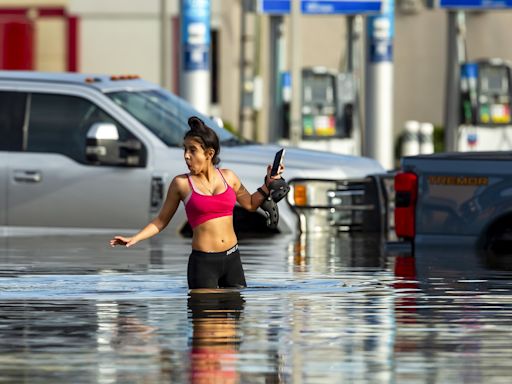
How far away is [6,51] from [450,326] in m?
32.9

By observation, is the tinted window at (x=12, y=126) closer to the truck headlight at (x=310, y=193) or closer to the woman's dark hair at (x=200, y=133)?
the truck headlight at (x=310, y=193)

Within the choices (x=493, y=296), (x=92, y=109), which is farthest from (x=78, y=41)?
(x=493, y=296)

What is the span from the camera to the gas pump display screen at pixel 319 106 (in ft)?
116

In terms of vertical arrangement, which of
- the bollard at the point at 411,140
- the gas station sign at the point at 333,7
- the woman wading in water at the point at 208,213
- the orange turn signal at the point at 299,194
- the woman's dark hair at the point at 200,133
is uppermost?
the gas station sign at the point at 333,7

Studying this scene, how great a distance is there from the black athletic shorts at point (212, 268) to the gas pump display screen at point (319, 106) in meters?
22.1

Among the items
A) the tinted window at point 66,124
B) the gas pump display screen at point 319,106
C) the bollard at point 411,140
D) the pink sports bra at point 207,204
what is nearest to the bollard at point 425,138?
the bollard at point 411,140

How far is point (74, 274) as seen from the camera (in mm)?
15609

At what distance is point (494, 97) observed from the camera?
3628 centimetres

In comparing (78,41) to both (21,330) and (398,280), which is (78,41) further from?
(21,330)

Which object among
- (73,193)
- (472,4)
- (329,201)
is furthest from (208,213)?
(472,4)

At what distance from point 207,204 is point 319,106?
22689mm

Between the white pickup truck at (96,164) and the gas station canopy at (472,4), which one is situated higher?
the gas station canopy at (472,4)

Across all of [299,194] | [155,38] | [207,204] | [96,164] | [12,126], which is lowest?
[299,194]

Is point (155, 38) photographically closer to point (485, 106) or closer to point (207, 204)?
point (485, 106)
